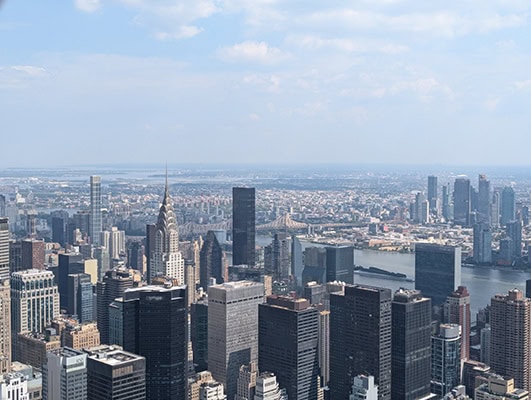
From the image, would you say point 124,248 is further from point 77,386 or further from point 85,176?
point 77,386

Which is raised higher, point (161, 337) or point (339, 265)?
point (161, 337)

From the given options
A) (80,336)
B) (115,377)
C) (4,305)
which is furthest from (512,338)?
(4,305)

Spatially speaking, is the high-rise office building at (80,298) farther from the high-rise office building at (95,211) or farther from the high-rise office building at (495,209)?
the high-rise office building at (495,209)

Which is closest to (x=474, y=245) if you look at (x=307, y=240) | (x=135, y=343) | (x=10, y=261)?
(x=307, y=240)

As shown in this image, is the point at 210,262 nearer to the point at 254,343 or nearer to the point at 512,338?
the point at 254,343

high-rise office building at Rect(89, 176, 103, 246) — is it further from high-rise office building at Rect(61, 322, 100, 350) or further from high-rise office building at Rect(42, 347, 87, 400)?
high-rise office building at Rect(42, 347, 87, 400)

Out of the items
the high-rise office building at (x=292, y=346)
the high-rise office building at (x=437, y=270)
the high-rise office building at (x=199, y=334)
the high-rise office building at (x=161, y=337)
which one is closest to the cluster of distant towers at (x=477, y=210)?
the high-rise office building at (x=437, y=270)

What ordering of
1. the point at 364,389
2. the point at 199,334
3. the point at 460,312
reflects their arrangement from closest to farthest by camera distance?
the point at 364,389 < the point at 199,334 < the point at 460,312
